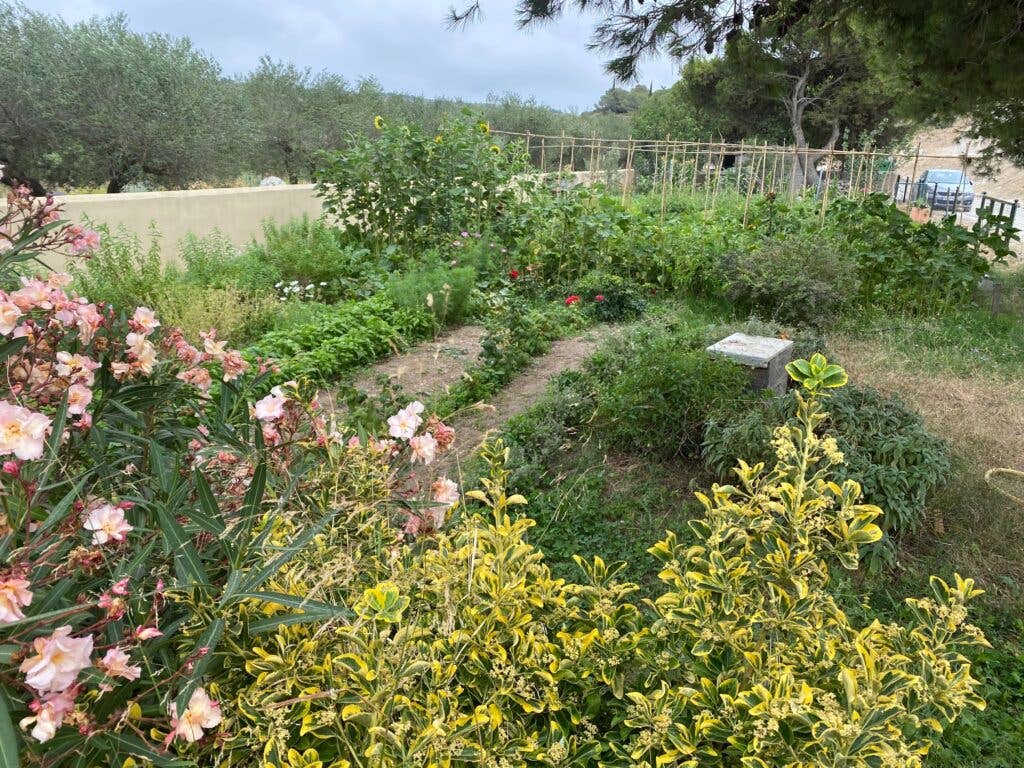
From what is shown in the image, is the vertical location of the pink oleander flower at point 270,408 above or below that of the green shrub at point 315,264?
above

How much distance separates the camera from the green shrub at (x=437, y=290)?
6266 mm

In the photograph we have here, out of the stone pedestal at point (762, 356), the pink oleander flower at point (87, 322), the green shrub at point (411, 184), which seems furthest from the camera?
the green shrub at point (411, 184)

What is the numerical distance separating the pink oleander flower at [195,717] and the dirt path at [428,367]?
3.34m

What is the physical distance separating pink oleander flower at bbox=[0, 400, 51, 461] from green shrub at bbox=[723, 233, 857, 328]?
5869mm

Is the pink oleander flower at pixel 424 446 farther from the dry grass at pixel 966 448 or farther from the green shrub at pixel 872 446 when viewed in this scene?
the dry grass at pixel 966 448

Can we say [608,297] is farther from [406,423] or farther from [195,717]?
[195,717]

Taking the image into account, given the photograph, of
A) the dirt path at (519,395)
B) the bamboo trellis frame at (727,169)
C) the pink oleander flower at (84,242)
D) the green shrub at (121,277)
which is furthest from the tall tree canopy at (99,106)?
the pink oleander flower at (84,242)

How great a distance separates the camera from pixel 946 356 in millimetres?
5426

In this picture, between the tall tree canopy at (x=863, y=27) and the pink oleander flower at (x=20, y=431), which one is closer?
the pink oleander flower at (x=20, y=431)

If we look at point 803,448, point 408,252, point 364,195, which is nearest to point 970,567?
point 803,448

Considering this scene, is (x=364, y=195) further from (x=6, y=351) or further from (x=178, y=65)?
(x=178, y=65)

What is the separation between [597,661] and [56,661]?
3.05ft

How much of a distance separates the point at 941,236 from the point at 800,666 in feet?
22.0

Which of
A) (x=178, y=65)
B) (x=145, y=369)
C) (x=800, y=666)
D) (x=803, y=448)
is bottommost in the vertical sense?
(x=800, y=666)
